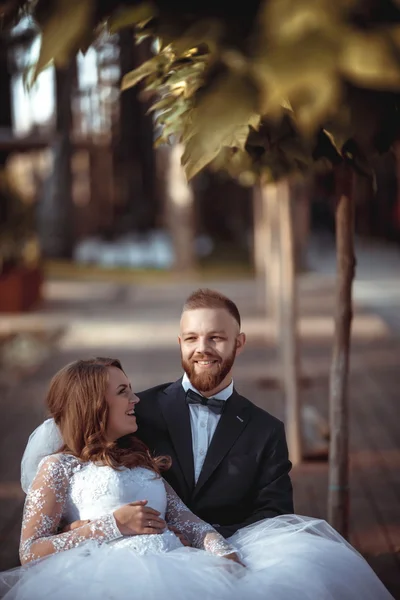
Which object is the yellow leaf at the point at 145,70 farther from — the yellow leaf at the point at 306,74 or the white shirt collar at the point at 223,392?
the yellow leaf at the point at 306,74

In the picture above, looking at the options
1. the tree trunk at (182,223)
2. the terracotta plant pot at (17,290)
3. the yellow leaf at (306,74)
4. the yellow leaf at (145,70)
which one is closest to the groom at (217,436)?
the yellow leaf at (145,70)

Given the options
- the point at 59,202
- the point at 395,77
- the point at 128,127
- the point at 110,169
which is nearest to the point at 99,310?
the point at 59,202

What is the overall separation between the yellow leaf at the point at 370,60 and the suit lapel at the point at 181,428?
6.27ft

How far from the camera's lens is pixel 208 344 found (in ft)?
10.4

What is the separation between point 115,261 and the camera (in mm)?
28922

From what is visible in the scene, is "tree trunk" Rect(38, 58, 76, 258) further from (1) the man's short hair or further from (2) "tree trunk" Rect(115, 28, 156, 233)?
(1) the man's short hair

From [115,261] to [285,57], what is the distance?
27607 mm

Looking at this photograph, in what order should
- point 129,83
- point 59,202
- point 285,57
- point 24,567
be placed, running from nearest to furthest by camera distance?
1. point 285,57
2. point 24,567
3. point 129,83
4. point 59,202

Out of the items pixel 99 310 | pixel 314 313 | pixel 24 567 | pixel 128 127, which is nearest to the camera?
pixel 24 567

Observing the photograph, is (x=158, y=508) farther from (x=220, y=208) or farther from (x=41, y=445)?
(x=220, y=208)

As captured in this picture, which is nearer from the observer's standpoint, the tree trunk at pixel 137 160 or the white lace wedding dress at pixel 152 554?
the white lace wedding dress at pixel 152 554

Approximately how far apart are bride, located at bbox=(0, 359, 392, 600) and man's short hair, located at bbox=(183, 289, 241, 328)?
0.99ft

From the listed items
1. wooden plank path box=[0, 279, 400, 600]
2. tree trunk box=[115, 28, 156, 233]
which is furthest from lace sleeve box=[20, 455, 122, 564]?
tree trunk box=[115, 28, 156, 233]

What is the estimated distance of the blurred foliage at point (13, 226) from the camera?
648 inches
